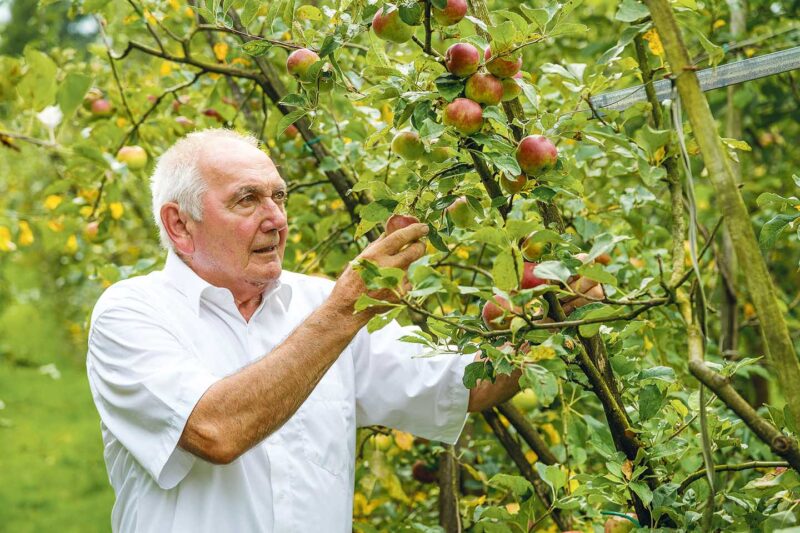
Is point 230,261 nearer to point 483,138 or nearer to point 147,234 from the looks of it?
point 483,138

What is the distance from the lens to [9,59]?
2441 millimetres

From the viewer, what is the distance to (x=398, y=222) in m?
1.58

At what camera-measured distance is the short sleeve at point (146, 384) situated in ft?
5.25

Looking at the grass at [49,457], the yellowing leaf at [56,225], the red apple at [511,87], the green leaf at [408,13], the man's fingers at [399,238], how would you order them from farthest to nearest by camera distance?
1. the grass at [49,457]
2. the yellowing leaf at [56,225]
3. the man's fingers at [399,238]
4. the red apple at [511,87]
5. the green leaf at [408,13]

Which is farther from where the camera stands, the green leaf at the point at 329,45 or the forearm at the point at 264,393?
the forearm at the point at 264,393

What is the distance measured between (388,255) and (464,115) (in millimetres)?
334

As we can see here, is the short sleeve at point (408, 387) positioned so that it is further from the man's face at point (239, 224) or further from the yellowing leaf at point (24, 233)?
the yellowing leaf at point (24, 233)

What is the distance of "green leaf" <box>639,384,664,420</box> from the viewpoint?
1.42m

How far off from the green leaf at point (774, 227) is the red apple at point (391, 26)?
650 millimetres

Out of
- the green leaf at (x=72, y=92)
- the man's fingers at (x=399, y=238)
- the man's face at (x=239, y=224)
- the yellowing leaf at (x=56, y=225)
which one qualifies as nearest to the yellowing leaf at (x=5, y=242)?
the yellowing leaf at (x=56, y=225)

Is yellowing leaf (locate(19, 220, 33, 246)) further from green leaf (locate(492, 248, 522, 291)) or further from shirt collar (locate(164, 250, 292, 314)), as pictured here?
green leaf (locate(492, 248, 522, 291))

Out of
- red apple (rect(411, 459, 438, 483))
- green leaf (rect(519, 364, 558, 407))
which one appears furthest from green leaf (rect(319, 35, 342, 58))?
red apple (rect(411, 459, 438, 483))

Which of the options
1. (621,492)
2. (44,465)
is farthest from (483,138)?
(44,465)

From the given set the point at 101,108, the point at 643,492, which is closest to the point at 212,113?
the point at 101,108
